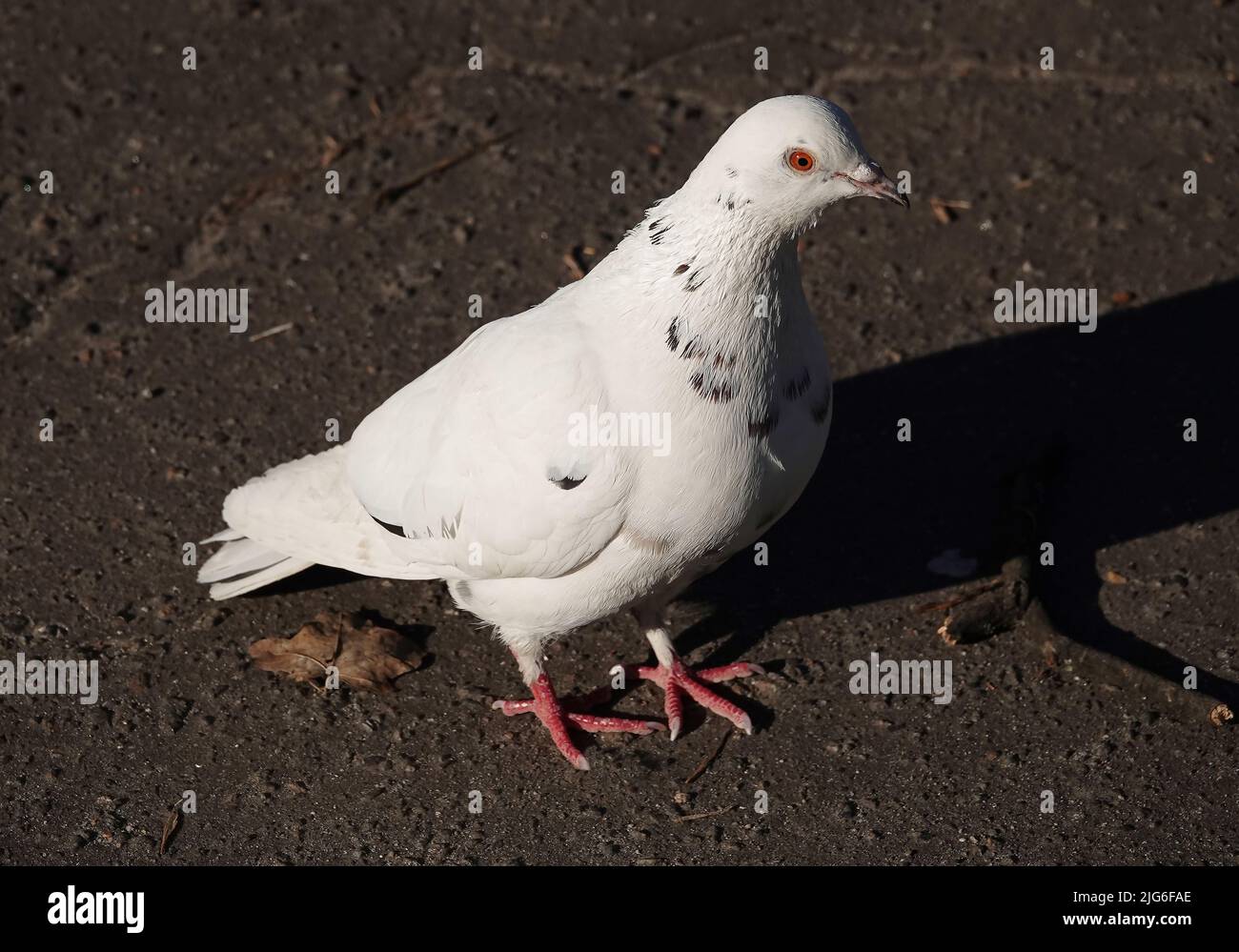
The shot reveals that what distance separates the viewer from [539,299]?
236 inches

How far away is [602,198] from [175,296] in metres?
1.99

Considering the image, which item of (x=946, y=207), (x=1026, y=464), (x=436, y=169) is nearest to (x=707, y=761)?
(x=1026, y=464)

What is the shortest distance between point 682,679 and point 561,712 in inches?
16.8

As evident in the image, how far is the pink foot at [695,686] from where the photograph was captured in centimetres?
452

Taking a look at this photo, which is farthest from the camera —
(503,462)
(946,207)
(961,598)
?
(946,207)

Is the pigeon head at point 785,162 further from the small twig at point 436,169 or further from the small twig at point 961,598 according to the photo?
the small twig at point 436,169

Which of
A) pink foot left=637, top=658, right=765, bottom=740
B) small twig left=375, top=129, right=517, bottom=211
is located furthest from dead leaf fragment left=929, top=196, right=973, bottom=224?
pink foot left=637, top=658, right=765, bottom=740

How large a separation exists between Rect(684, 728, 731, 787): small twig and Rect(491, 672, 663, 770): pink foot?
0.20 meters

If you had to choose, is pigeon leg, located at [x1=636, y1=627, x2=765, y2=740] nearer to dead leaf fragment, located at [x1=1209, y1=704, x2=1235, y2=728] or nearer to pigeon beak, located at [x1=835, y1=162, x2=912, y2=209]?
dead leaf fragment, located at [x1=1209, y1=704, x2=1235, y2=728]

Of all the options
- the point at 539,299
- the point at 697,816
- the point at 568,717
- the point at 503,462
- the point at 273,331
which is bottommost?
the point at 697,816

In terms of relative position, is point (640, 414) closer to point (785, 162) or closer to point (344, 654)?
point (785, 162)

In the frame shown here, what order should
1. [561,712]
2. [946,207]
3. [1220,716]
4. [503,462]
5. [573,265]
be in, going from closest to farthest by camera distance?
[503,462]
[1220,716]
[561,712]
[573,265]
[946,207]

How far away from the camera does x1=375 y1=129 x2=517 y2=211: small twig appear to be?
644 cm

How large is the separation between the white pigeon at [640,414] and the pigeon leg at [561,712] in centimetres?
21
